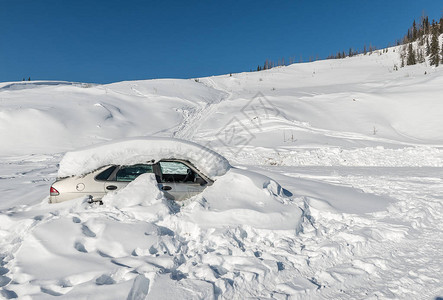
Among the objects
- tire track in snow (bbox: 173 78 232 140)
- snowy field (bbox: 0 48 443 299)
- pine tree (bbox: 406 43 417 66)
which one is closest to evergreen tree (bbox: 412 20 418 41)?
pine tree (bbox: 406 43 417 66)

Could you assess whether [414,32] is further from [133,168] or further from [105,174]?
[105,174]

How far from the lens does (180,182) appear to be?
17.2ft

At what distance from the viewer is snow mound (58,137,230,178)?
4.98m

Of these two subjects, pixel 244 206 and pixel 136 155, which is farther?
pixel 136 155

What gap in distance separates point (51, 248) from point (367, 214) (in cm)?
531


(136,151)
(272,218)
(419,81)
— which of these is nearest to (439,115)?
(419,81)

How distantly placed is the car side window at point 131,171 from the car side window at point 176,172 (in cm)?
29

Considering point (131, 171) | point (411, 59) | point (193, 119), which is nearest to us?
point (131, 171)

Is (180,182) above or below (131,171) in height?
below

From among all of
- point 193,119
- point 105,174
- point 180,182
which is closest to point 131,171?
point 105,174

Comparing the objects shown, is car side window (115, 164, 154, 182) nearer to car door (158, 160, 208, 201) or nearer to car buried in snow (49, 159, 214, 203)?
car buried in snow (49, 159, 214, 203)

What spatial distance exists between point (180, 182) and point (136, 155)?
975 millimetres

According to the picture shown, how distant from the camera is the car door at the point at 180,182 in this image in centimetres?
514

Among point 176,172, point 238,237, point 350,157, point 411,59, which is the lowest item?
point 238,237
